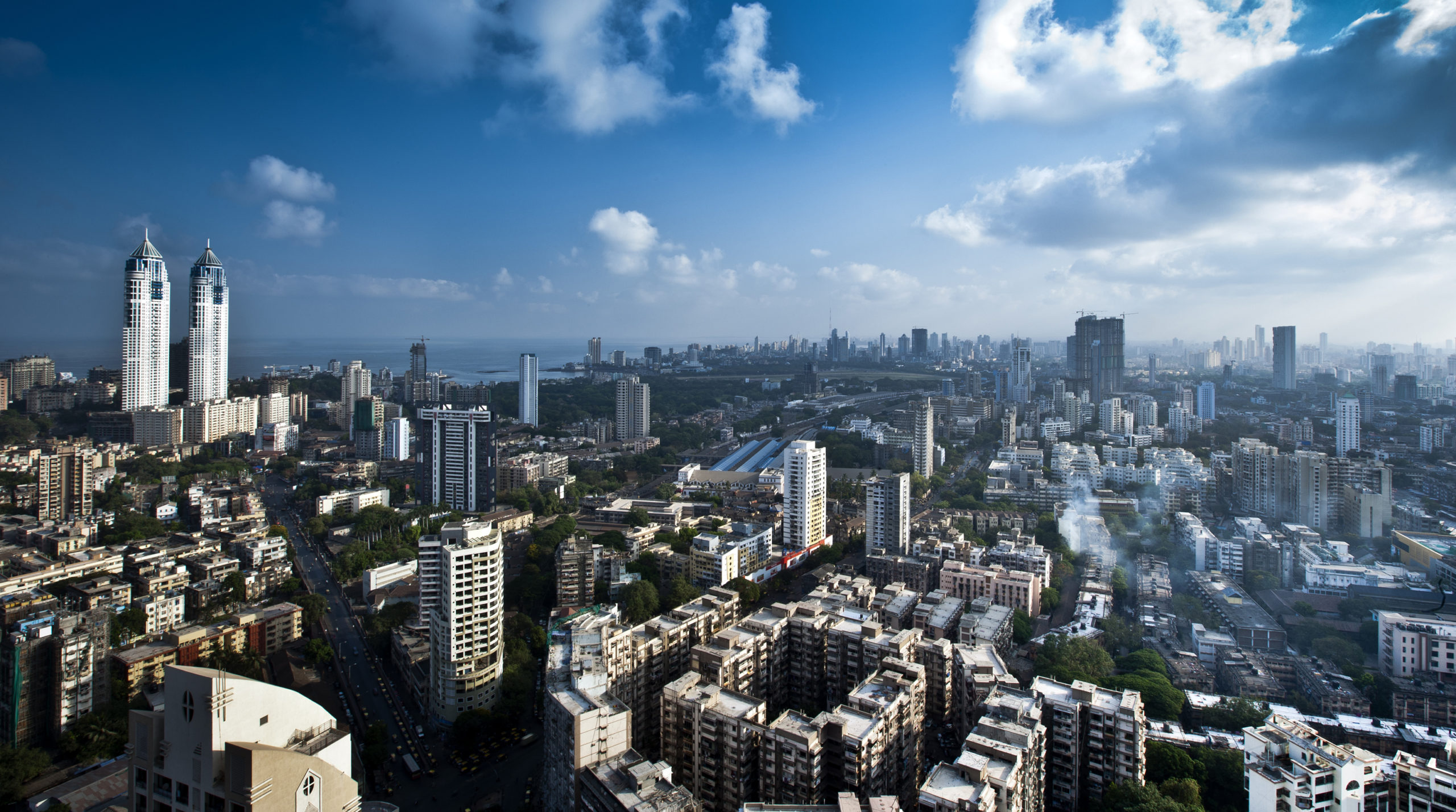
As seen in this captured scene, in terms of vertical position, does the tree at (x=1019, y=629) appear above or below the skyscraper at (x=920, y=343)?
below

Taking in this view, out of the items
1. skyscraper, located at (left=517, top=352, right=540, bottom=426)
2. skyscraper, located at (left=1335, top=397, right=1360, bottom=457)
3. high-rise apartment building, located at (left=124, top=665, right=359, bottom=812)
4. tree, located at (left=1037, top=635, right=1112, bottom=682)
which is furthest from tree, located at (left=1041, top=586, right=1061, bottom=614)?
skyscraper, located at (left=517, top=352, right=540, bottom=426)

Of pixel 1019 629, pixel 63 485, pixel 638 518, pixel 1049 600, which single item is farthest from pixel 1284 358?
pixel 63 485

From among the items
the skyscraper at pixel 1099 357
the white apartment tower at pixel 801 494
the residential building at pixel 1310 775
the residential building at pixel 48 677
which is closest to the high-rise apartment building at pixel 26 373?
the residential building at pixel 48 677

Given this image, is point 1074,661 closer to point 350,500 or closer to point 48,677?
point 48,677

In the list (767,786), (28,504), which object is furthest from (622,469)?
(767,786)

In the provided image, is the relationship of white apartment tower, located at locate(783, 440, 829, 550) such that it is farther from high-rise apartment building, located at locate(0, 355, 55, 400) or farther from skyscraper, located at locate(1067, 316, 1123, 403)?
high-rise apartment building, located at locate(0, 355, 55, 400)

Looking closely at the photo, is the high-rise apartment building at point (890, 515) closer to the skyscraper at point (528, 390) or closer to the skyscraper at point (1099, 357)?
the skyscraper at point (1099, 357)

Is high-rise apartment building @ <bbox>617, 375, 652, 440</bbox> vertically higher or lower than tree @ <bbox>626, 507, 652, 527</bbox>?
higher
